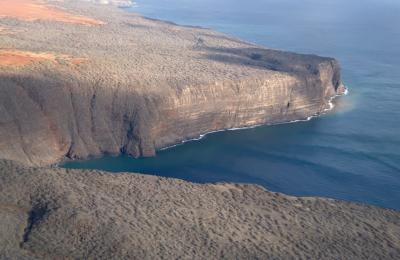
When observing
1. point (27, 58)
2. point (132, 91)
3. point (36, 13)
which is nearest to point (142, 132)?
point (132, 91)

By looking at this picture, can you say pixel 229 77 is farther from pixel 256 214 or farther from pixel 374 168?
pixel 256 214

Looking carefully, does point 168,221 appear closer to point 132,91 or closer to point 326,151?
point 132,91

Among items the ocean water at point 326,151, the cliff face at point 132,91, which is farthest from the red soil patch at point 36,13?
the ocean water at point 326,151

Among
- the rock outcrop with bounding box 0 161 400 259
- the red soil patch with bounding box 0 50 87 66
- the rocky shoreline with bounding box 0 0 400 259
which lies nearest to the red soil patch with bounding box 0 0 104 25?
the rocky shoreline with bounding box 0 0 400 259

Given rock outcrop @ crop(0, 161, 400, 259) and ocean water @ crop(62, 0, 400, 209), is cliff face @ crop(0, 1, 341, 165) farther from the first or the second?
rock outcrop @ crop(0, 161, 400, 259)

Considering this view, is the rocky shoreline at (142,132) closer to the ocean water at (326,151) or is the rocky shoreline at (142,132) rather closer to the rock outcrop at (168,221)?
the rock outcrop at (168,221)

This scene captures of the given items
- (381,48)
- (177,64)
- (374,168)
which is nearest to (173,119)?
(177,64)
